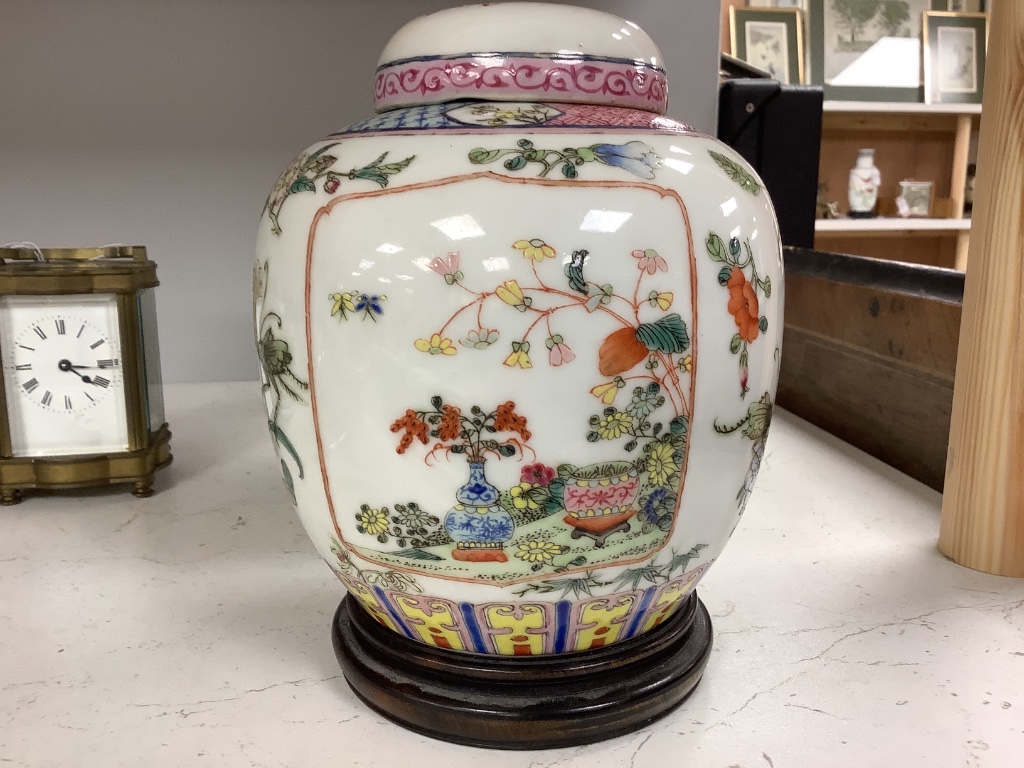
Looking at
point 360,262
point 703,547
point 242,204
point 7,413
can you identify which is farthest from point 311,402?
point 242,204

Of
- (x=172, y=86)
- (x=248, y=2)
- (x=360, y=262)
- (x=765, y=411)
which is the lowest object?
(x=765, y=411)

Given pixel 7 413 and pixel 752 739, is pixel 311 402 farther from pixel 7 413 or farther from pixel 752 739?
pixel 7 413

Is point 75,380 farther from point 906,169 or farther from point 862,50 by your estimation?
point 906,169

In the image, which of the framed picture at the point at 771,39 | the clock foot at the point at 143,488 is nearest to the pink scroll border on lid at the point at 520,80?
the clock foot at the point at 143,488

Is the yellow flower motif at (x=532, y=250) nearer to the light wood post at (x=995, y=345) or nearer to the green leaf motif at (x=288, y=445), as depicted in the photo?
the green leaf motif at (x=288, y=445)

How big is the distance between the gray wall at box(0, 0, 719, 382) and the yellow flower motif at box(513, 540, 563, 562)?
1215mm

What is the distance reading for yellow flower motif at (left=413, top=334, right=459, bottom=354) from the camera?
1.82 feet

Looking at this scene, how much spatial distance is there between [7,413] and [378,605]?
0.71 m

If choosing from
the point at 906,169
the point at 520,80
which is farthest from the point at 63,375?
the point at 906,169

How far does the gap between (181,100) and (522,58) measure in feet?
3.92

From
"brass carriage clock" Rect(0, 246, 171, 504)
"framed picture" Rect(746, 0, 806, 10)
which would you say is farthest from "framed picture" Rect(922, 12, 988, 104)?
"brass carriage clock" Rect(0, 246, 171, 504)

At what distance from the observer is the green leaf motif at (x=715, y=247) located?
580mm

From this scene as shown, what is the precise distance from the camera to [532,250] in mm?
548

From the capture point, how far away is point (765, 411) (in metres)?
0.65
